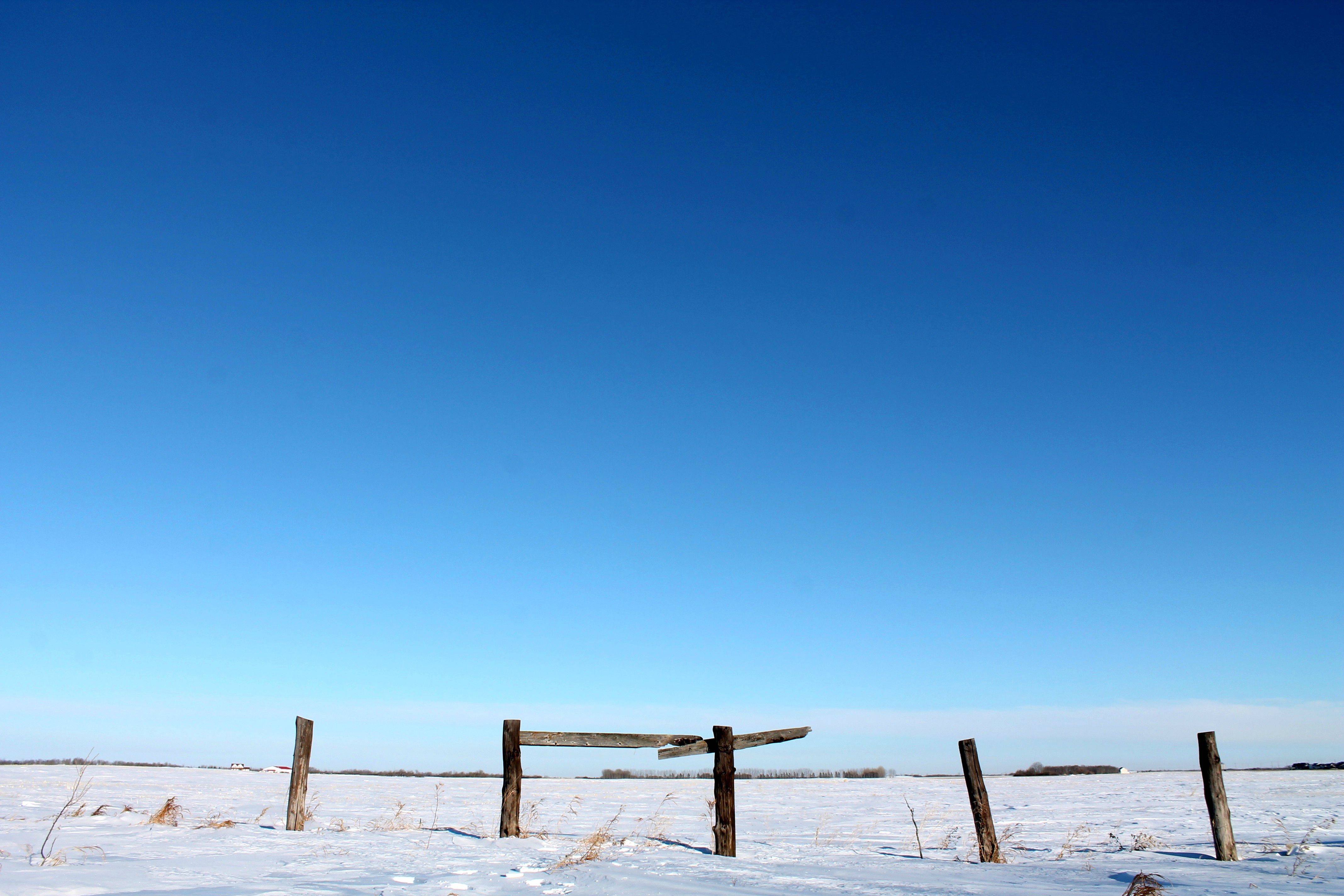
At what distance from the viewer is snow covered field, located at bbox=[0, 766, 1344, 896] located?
23.2 ft

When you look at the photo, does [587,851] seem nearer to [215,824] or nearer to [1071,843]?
[215,824]

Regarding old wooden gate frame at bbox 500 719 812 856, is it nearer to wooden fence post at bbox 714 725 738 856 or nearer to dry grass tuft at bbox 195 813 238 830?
wooden fence post at bbox 714 725 738 856

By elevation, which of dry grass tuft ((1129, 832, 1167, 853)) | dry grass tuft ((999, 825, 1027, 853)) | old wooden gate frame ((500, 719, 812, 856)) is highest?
old wooden gate frame ((500, 719, 812, 856))

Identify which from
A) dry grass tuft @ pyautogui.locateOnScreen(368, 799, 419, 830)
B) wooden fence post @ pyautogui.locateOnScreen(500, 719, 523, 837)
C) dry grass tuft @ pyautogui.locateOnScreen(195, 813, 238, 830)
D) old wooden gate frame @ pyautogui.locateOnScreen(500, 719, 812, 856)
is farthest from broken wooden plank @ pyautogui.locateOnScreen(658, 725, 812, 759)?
dry grass tuft @ pyautogui.locateOnScreen(195, 813, 238, 830)

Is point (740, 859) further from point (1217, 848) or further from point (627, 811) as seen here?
point (627, 811)

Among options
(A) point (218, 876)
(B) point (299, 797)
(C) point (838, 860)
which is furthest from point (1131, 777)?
(A) point (218, 876)

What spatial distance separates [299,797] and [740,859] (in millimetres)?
7090

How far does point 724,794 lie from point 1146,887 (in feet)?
17.3

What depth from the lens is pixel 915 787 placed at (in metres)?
34.4

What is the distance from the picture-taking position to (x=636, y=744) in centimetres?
1212

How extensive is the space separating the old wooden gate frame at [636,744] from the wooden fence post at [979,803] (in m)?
2.24

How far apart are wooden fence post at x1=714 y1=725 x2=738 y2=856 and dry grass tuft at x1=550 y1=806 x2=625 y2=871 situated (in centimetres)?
141

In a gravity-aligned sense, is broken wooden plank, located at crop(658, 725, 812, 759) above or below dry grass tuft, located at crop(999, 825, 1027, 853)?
above

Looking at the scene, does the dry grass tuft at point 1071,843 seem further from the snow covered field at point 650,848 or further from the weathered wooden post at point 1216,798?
the weathered wooden post at point 1216,798
